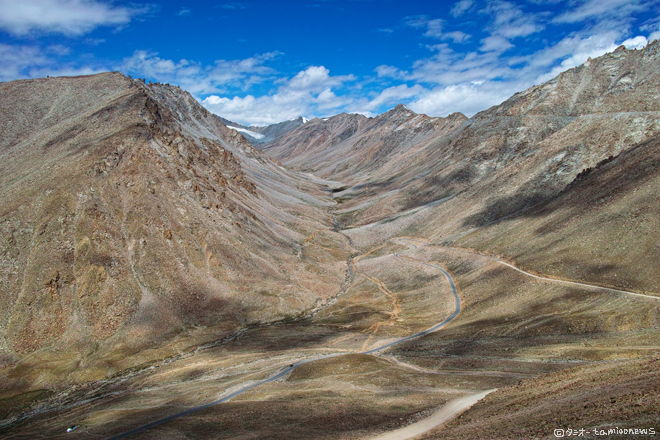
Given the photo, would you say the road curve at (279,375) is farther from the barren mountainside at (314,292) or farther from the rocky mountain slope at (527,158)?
the rocky mountain slope at (527,158)

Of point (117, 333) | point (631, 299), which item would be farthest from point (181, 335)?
point (631, 299)

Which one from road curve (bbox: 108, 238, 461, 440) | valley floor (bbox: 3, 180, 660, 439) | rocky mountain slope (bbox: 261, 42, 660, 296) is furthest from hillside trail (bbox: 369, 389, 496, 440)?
rocky mountain slope (bbox: 261, 42, 660, 296)

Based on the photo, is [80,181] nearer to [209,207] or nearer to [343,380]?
[209,207]

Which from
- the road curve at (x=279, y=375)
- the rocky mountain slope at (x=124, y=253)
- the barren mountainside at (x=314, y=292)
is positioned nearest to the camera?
the barren mountainside at (x=314, y=292)

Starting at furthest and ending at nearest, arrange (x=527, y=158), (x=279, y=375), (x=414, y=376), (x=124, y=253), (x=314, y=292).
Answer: (x=527, y=158)
(x=314, y=292)
(x=124, y=253)
(x=279, y=375)
(x=414, y=376)

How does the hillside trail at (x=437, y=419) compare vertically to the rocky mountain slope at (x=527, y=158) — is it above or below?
below

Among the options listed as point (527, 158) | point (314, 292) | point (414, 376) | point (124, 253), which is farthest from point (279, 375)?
point (527, 158)

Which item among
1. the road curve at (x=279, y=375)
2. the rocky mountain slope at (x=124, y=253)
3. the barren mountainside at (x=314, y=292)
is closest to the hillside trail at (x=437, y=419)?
the barren mountainside at (x=314, y=292)

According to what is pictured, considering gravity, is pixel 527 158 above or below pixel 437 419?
above

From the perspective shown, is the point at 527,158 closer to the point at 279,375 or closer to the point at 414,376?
the point at 414,376

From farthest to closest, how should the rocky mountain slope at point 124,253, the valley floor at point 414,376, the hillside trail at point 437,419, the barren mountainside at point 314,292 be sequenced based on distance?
the rocky mountain slope at point 124,253 → the barren mountainside at point 314,292 → the hillside trail at point 437,419 → the valley floor at point 414,376
